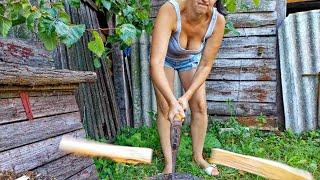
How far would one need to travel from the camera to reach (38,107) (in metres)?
2.63

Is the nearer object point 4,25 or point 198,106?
point 4,25

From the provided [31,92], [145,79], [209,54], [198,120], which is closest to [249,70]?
[145,79]

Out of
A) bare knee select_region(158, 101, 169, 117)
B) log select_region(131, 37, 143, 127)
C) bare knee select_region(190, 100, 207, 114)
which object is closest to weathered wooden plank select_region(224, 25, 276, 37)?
log select_region(131, 37, 143, 127)

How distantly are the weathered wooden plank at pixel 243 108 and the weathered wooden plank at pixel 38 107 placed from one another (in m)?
2.40

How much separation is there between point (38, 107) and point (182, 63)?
1491 millimetres

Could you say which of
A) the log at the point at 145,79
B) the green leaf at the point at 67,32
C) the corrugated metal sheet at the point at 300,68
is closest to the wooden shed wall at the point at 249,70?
the corrugated metal sheet at the point at 300,68

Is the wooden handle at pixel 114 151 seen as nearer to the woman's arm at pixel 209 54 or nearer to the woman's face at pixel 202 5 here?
the woman's arm at pixel 209 54

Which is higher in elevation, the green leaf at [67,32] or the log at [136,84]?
the green leaf at [67,32]

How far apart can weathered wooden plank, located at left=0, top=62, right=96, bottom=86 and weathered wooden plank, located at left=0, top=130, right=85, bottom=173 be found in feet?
1.26

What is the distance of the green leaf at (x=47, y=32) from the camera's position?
2271 mm

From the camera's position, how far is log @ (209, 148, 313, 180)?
1815 mm

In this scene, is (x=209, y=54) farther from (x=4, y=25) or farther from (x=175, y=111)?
(x=4, y=25)

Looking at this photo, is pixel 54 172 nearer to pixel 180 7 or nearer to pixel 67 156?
pixel 67 156

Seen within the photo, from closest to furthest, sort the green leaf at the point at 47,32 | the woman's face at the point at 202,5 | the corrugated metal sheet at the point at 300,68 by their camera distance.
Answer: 1. the green leaf at the point at 47,32
2. the woman's face at the point at 202,5
3. the corrugated metal sheet at the point at 300,68
